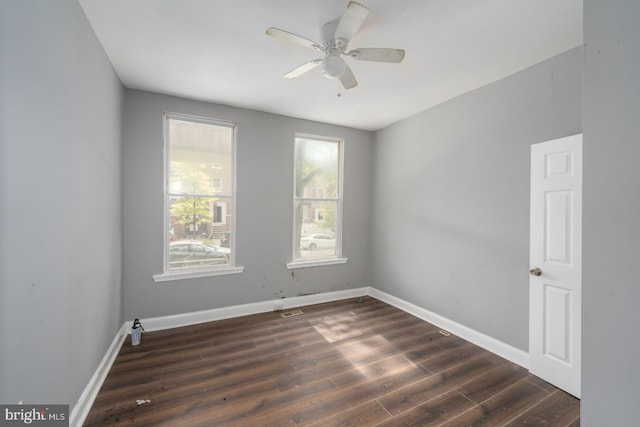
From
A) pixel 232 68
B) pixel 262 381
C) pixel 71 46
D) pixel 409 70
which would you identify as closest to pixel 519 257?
pixel 409 70

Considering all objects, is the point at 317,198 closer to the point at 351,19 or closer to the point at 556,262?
the point at 351,19

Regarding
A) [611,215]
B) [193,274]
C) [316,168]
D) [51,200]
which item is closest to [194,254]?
[193,274]

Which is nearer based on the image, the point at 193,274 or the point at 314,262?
the point at 193,274

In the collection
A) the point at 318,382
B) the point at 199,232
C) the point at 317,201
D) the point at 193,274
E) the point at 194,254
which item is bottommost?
the point at 318,382

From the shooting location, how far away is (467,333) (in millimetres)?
2963

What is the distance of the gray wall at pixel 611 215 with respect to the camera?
84cm

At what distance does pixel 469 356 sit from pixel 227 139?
3791 mm

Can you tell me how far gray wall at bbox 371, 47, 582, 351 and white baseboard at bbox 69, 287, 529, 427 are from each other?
0.10 m

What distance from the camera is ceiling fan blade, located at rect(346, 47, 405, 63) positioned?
1863 millimetres

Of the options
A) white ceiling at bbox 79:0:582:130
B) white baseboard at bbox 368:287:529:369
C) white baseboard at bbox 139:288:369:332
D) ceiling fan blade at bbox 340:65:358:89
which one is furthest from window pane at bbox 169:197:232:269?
white baseboard at bbox 368:287:529:369

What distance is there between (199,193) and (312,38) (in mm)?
2271

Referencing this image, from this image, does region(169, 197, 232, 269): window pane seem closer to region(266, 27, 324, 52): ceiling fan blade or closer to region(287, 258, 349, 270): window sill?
region(287, 258, 349, 270): window sill

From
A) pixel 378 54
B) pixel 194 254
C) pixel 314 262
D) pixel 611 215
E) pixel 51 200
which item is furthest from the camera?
pixel 314 262

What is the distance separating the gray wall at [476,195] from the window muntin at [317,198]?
868mm
